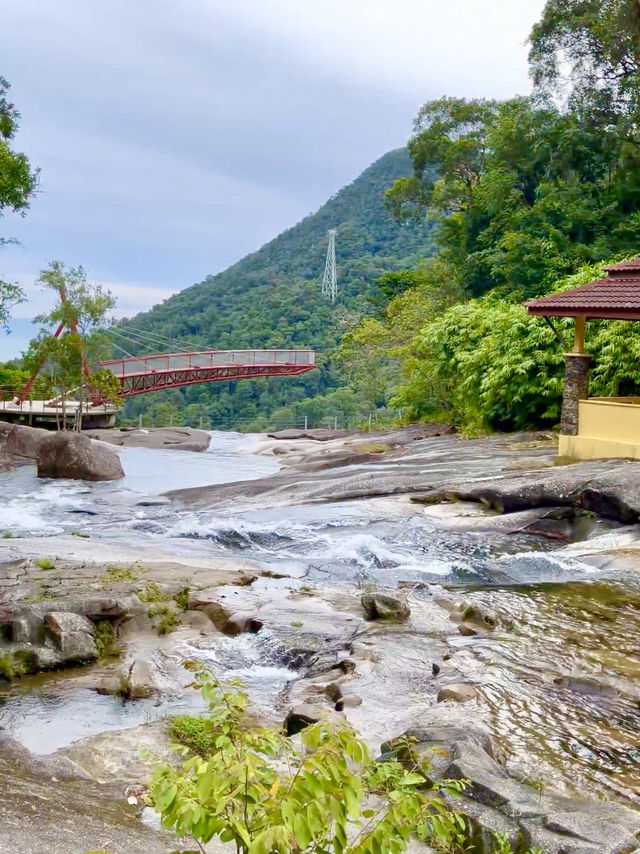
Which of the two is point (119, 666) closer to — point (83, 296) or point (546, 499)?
point (546, 499)

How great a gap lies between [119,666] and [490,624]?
397 centimetres

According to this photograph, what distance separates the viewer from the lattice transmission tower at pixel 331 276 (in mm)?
65938

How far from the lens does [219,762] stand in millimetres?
2639

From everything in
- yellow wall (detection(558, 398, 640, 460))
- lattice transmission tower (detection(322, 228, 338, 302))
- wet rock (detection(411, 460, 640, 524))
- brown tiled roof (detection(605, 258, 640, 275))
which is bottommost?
wet rock (detection(411, 460, 640, 524))

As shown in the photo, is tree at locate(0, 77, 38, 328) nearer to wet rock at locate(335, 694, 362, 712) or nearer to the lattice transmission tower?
wet rock at locate(335, 694, 362, 712)

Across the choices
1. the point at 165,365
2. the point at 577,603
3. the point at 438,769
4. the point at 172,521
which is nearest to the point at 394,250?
the point at 165,365

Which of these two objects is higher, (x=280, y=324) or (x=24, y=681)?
(x=280, y=324)

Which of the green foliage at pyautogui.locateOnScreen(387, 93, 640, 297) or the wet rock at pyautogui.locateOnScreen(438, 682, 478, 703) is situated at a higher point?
the green foliage at pyautogui.locateOnScreen(387, 93, 640, 297)

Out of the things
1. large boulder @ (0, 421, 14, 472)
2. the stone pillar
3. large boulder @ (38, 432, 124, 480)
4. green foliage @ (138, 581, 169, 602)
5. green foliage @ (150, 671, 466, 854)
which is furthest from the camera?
large boulder @ (0, 421, 14, 472)

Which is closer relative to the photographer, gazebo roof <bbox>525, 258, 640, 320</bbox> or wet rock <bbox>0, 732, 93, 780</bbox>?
wet rock <bbox>0, 732, 93, 780</bbox>

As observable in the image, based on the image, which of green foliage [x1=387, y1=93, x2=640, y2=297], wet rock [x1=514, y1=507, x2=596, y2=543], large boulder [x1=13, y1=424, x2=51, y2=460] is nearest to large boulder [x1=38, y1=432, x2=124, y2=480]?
large boulder [x1=13, y1=424, x2=51, y2=460]

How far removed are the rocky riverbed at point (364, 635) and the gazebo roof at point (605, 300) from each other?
308cm

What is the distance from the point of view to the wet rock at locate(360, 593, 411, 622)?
9.44 metres

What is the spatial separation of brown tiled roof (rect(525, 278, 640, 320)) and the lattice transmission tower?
4810cm
